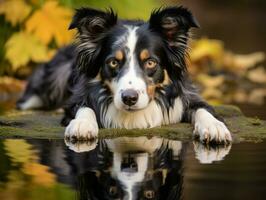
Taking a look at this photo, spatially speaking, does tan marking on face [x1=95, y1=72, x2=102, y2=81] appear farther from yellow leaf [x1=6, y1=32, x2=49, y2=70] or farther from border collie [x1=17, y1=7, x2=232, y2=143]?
yellow leaf [x1=6, y1=32, x2=49, y2=70]

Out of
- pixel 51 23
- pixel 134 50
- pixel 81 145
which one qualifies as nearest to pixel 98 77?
pixel 134 50

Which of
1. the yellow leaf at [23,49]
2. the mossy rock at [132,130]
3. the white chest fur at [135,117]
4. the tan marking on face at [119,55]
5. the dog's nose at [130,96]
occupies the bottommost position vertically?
the mossy rock at [132,130]

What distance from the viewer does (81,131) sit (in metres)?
5.23

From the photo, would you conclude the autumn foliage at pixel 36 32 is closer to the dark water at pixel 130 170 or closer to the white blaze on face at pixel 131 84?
the white blaze on face at pixel 131 84

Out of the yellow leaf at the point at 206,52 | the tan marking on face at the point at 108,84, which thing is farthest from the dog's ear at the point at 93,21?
the yellow leaf at the point at 206,52

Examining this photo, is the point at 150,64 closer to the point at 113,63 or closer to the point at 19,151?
the point at 113,63

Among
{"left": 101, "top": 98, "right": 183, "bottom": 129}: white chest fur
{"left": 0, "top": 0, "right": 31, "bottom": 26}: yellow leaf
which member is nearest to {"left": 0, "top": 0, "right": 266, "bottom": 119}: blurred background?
{"left": 0, "top": 0, "right": 31, "bottom": 26}: yellow leaf

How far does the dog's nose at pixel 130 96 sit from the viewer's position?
17.4 ft

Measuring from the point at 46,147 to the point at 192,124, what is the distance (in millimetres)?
1169

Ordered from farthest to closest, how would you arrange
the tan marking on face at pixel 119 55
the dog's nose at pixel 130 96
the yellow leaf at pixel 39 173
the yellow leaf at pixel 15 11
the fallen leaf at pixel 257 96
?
the yellow leaf at pixel 15 11
the fallen leaf at pixel 257 96
the tan marking on face at pixel 119 55
the dog's nose at pixel 130 96
the yellow leaf at pixel 39 173

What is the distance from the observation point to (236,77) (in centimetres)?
1144

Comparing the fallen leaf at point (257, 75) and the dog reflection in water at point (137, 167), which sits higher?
the fallen leaf at point (257, 75)

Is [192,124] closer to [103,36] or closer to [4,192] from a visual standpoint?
[103,36]

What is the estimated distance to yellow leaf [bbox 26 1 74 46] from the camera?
30.9 feet
